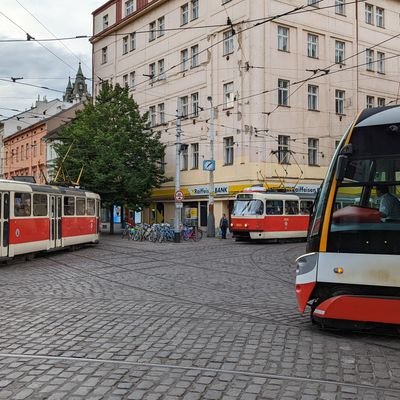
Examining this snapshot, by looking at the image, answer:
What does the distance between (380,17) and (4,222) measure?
3736 centimetres

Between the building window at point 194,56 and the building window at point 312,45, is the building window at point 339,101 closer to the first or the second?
the building window at point 312,45

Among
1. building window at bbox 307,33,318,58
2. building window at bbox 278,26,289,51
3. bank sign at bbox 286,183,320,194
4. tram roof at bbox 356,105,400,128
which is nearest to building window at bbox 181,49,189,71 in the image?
building window at bbox 278,26,289,51

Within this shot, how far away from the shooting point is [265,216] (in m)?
27.9

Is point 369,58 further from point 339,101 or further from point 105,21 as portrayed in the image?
point 105,21

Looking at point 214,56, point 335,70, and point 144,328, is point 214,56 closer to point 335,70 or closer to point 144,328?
point 335,70

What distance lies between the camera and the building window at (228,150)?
3744 centimetres

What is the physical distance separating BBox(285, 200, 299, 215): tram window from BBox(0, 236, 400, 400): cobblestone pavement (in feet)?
59.0

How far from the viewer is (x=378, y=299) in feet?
20.1

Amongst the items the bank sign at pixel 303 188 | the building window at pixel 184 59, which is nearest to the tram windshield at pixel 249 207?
the bank sign at pixel 303 188

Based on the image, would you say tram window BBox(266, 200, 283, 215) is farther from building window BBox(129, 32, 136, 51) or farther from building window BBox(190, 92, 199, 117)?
building window BBox(129, 32, 136, 51)

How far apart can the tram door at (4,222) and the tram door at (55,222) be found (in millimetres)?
3556

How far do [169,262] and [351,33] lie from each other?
1203 inches

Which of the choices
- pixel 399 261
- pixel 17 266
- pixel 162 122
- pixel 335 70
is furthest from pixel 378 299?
pixel 162 122

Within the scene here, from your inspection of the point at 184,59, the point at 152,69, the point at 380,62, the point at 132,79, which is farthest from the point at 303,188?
the point at 132,79
